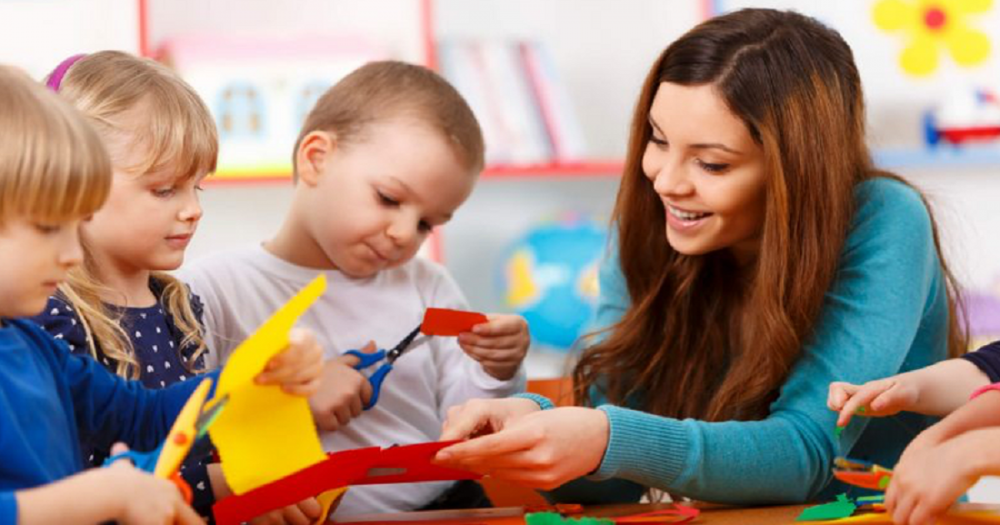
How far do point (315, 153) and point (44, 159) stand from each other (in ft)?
2.37

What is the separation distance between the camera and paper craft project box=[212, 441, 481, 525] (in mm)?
931

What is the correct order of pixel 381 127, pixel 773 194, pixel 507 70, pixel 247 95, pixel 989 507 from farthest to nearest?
1. pixel 507 70
2. pixel 247 95
3. pixel 381 127
4. pixel 773 194
5. pixel 989 507

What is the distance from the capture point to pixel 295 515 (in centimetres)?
110

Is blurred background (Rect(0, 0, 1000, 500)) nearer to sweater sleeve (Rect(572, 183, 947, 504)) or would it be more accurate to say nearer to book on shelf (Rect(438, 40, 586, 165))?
book on shelf (Rect(438, 40, 586, 165))

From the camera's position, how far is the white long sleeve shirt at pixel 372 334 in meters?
1.43

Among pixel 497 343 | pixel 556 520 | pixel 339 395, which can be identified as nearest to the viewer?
pixel 556 520

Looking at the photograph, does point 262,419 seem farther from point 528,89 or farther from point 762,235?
point 528,89

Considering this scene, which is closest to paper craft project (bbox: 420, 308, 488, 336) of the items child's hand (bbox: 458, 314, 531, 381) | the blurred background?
child's hand (bbox: 458, 314, 531, 381)

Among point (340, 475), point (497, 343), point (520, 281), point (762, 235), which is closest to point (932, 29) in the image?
point (520, 281)

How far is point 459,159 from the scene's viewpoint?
58.3 inches

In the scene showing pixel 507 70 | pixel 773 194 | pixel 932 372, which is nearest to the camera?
pixel 932 372

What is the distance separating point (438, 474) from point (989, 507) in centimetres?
49

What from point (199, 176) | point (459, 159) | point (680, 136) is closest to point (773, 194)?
point (680, 136)

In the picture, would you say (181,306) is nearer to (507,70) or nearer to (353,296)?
(353,296)
